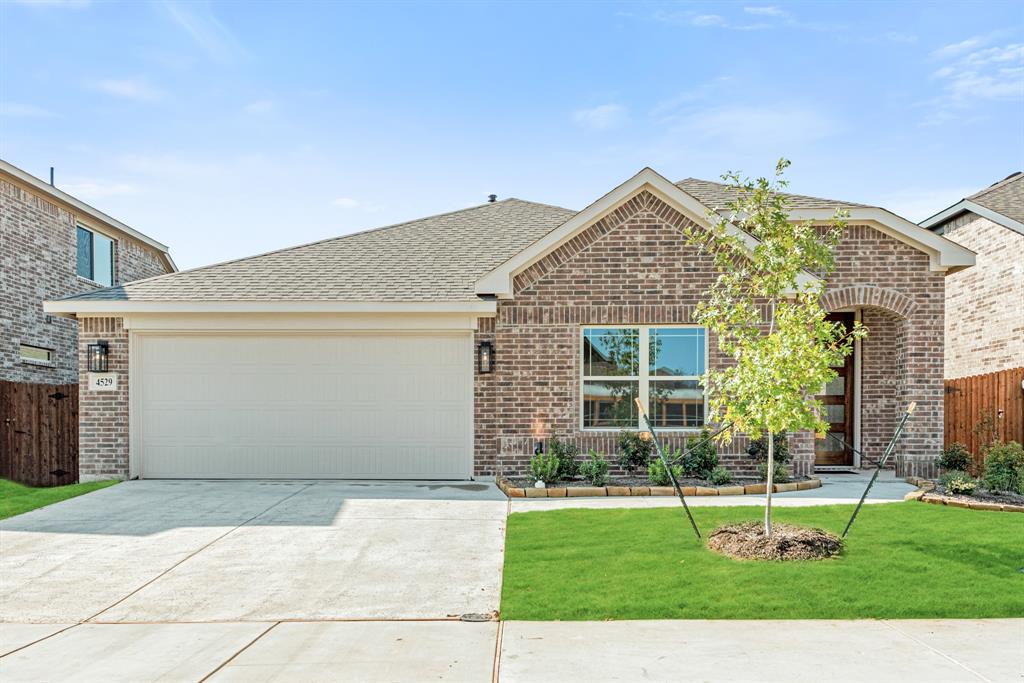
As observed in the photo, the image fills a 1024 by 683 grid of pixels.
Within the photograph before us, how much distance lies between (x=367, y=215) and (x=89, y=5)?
12.1m

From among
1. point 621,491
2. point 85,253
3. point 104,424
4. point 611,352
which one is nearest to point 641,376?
point 611,352

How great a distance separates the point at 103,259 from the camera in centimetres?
2000

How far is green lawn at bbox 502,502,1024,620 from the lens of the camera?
5688 millimetres

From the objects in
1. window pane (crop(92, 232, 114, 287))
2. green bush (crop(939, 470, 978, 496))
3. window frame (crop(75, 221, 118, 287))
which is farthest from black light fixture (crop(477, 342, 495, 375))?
window pane (crop(92, 232, 114, 287))

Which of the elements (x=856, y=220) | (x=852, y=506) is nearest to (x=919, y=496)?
(x=852, y=506)

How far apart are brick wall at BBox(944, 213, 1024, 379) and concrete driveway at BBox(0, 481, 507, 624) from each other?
466 inches

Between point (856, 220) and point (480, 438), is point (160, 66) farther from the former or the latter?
point (856, 220)

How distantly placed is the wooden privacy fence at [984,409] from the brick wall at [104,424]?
14.3m

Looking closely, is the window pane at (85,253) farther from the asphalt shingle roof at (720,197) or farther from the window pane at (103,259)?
the asphalt shingle roof at (720,197)

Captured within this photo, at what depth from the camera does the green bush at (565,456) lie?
11.4m

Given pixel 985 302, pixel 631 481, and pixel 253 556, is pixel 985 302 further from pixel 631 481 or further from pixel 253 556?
pixel 253 556

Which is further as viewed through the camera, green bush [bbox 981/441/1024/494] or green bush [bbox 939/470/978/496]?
green bush [bbox 981/441/1024/494]

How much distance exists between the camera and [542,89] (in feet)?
48.2

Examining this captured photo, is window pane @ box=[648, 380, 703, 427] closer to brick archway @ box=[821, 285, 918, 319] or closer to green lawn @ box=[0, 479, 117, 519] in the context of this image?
brick archway @ box=[821, 285, 918, 319]
